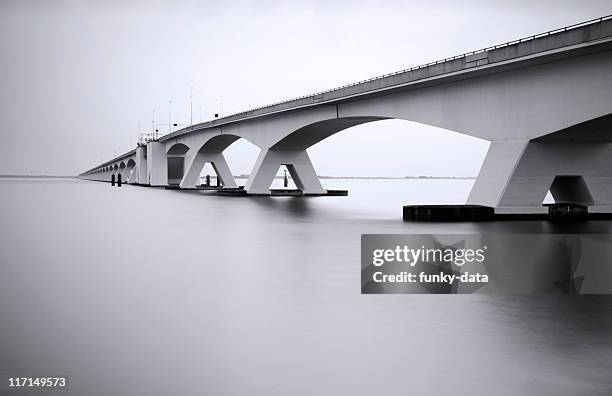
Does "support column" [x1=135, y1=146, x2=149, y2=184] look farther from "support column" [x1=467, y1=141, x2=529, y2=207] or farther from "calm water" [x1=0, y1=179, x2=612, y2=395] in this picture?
"calm water" [x1=0, y1=179, x2=612, y2=395]

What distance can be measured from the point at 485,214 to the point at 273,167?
99.1ft

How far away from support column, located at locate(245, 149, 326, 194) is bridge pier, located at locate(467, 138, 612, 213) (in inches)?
1111

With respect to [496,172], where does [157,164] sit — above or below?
above

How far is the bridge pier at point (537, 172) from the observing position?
25.4m

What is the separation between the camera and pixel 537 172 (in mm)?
25578

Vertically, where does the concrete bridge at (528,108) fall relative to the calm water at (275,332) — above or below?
above

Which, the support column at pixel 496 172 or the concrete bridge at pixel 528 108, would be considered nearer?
the concrete bridge at pixel 528 108

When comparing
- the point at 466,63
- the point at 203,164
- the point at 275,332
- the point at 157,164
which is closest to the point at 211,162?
the point at 203,164

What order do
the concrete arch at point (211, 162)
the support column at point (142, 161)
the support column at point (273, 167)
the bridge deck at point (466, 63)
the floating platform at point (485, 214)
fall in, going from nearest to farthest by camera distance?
1. the bridge deck at point (466, 63)
2. the floating platform at point (485, 214)
3. the support column at point (273, 167)
4. the concrete arch at point (211, 162)
5. the support column at point (142, 161)

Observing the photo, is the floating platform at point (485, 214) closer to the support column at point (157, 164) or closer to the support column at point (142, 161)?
the support column at point (157, 164)

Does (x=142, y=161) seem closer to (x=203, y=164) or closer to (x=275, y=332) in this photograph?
(x=203, y=164)

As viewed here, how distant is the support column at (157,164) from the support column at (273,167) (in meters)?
39.4

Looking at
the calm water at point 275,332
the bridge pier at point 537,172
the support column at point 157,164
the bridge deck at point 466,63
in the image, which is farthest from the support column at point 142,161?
the calm water at point 275,332

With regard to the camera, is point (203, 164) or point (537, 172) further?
point (203, 164)
